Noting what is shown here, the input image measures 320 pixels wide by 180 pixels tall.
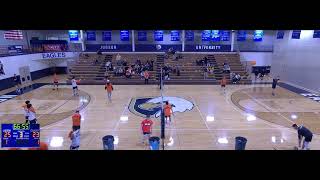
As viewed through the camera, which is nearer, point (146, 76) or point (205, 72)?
point (146, 76)

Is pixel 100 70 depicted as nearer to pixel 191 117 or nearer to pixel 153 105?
pixel 153 105

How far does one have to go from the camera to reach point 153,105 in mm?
16594

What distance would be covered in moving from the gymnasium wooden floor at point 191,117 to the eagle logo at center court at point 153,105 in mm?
325

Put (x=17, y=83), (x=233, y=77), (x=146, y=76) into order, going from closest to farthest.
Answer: (x=17, y=83) → (x=146, y=76) → (x=233, y=77)

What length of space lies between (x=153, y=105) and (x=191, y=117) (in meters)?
Result: 3.38

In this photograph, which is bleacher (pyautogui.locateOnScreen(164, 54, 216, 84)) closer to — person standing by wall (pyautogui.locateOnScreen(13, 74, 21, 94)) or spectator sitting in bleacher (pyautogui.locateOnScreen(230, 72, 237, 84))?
spectator sitting in bleacher (pyautogui.locateOnScreen(230, 72, 237, 84))

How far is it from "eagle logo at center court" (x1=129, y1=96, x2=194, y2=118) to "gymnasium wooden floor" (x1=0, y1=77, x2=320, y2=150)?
32 cm

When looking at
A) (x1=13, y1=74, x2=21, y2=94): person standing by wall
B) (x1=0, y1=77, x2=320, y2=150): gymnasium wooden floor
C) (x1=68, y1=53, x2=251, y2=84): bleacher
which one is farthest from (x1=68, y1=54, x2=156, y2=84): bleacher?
(x1=13, y1=74, x2=21, y2=94): person standing by wall

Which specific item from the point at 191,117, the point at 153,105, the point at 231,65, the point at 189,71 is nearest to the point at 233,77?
the point at 231,65

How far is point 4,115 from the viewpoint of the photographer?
14297mm

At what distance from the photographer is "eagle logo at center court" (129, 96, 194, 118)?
15.0m
